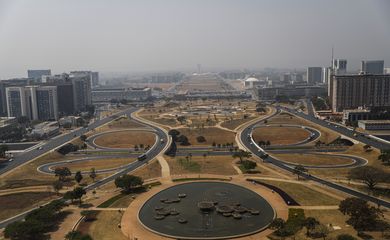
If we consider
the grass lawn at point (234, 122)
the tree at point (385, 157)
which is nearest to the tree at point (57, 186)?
the tree at point (385, 157)

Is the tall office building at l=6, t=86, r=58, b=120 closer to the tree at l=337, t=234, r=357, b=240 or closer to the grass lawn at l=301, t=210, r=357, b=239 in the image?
the grass lawn at l=301, t=210, r=357, b=239

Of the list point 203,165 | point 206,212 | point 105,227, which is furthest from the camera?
point 203,165

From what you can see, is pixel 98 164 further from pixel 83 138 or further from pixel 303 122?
pixel 303 122

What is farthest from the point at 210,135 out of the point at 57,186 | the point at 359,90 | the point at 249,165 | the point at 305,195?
the point at 359,90

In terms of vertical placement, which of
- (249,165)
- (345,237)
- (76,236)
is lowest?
(76,236)

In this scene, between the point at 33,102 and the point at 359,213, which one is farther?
the point at 33,102

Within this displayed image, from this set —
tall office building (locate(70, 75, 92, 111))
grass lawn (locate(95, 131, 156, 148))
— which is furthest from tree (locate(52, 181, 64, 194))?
tall office building (locate(70, 75, 92, 111))

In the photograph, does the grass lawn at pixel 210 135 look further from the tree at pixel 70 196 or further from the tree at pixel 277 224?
the tree at pixel 277 224
